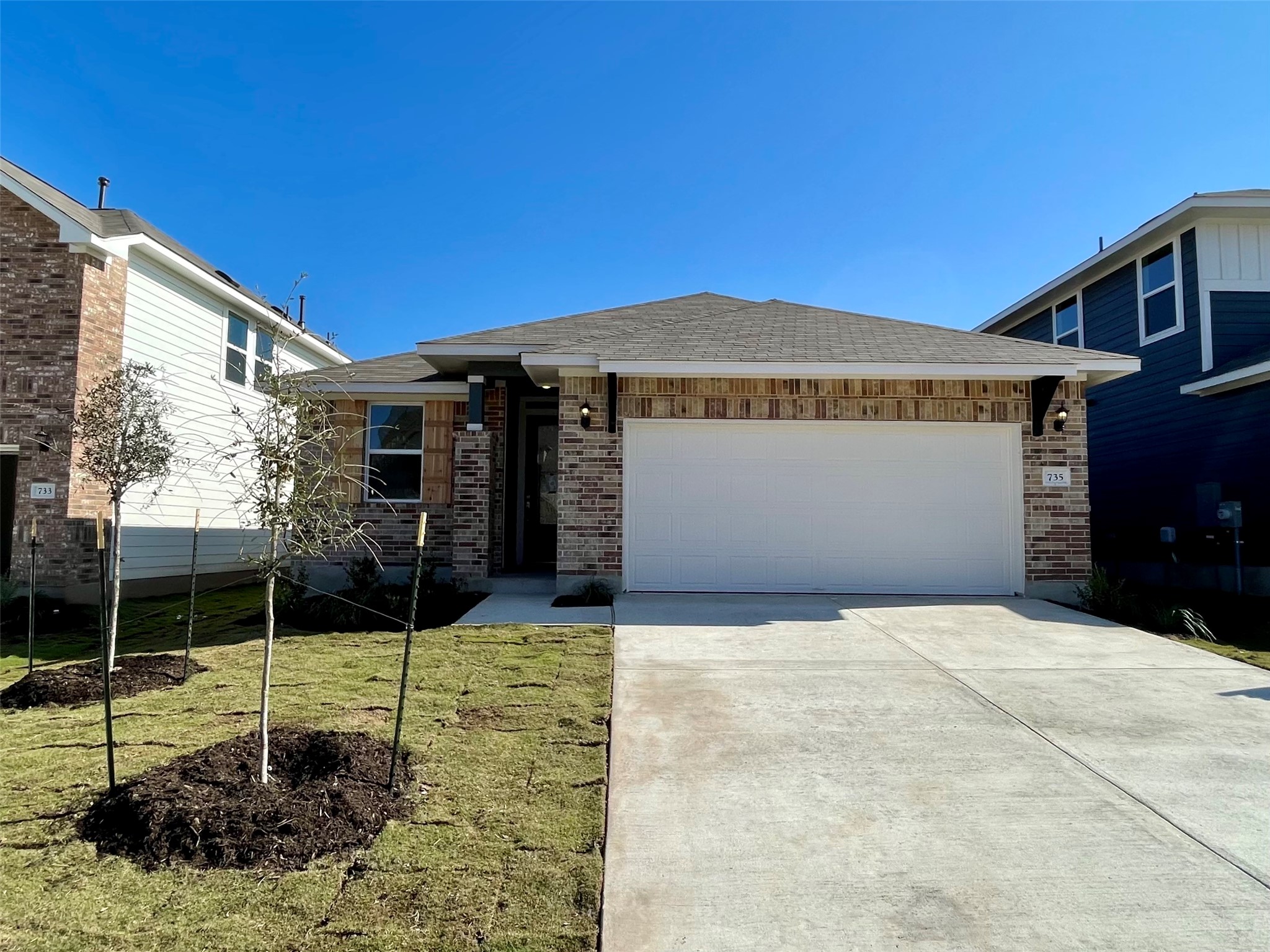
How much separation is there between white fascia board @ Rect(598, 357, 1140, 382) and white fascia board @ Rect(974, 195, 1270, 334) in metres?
4.54

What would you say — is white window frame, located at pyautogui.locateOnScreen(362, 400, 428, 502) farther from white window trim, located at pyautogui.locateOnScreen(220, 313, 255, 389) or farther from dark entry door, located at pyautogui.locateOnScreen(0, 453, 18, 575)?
dark entry door, located at pyautogui.locateOnScreen(0, 453, 18, 575)

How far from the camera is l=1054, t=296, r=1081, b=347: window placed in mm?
13883

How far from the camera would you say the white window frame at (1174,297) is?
11141mm

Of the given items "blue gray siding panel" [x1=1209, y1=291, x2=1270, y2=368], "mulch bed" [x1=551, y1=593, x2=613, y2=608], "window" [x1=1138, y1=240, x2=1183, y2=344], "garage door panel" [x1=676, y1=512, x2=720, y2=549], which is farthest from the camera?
"window" [x1=1138, y1=240, x2=1183, y2=344]

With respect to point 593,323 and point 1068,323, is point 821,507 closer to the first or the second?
point 593,323

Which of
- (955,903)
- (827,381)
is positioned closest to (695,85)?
(827,381)

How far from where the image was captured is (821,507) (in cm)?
868

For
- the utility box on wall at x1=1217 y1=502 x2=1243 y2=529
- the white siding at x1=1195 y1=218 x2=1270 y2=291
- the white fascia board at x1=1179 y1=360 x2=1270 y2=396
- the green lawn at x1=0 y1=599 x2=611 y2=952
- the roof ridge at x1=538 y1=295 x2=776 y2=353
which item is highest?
the white siding at x1=1195 y1=218 x2=1270 y2=291

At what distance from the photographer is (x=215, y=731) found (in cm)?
410

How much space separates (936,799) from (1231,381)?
10249 millimetres

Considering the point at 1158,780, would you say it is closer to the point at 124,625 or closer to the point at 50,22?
the point at 124,625

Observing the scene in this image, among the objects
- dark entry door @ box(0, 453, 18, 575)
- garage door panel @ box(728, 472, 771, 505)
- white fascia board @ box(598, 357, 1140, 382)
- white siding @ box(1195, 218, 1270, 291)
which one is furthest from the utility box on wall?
dark entry door @ box(0, 453, 18, 575)

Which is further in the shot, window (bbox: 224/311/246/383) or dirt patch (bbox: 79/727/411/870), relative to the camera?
window (bbox: 224/311/246/383)

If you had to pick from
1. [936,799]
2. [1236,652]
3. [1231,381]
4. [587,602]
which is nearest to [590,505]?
[587,602]
